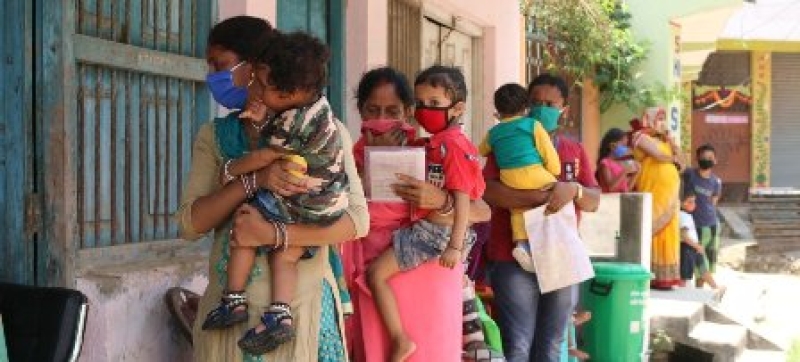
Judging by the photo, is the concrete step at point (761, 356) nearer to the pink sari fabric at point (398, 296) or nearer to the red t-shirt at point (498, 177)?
the red t-shirt at point (498, 177)

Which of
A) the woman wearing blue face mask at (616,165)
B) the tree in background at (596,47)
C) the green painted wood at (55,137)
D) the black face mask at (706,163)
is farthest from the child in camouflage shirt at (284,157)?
the tree in background at (596,47)

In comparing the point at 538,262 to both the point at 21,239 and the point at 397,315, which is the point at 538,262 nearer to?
the point at 397,315

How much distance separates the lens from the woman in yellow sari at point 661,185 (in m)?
8.77

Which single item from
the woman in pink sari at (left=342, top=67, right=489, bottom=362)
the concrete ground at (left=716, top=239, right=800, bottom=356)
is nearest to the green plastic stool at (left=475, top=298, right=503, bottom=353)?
the woman in pink sari at (left=342, top=67, right=489, bottom=362)

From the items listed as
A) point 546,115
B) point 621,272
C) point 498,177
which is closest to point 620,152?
point 621,272

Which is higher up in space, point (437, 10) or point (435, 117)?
point (437, 10)

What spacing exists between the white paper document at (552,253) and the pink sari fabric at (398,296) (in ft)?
3.23

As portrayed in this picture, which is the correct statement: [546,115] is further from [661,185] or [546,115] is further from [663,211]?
[663,211]

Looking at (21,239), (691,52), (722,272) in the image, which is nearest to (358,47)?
(21,239)

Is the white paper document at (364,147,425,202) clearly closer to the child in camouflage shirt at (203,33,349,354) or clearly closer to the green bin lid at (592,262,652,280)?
the child in camouflage shirt at (203,33,349,354)

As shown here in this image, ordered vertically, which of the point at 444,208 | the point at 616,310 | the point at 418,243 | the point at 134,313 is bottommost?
the point at 616,310

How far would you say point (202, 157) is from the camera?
8.34 ft

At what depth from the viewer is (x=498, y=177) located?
4539 mm

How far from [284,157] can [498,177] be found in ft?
7.53
